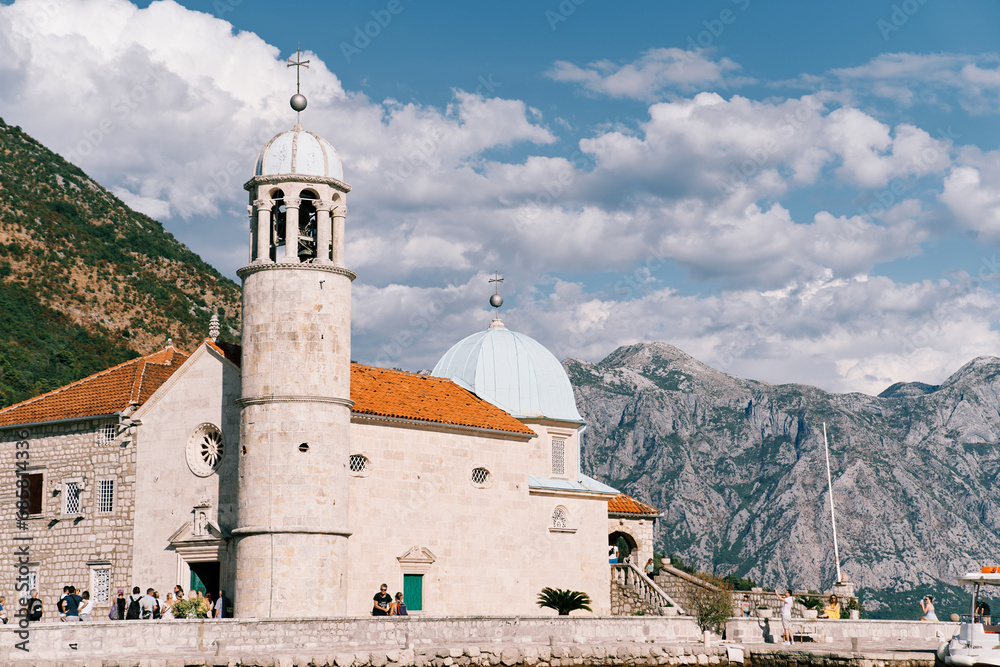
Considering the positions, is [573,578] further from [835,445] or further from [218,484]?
[835,445]

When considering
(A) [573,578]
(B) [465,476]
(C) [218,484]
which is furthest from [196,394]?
(A) [573,578]

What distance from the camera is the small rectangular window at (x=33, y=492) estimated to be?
37594mm

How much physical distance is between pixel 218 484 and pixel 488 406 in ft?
37.5

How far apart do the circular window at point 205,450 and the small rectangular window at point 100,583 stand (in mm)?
4785

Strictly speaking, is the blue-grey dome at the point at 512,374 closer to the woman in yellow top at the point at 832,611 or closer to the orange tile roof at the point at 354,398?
the orange tile roof at the point at 354,398

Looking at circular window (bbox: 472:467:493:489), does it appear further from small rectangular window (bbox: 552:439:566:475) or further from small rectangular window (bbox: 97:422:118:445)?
small rectangular window (bbox: 97:422:118:445)

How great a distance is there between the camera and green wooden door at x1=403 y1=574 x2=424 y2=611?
36000mm

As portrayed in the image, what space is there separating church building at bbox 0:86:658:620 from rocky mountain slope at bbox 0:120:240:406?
2544 centimetres

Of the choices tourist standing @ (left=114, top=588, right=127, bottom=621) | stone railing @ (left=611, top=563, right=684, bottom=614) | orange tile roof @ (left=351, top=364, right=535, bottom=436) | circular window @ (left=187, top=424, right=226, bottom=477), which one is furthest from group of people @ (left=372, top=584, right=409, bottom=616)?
stone railing @ (left=611, top=563, right=684, bottom=614)

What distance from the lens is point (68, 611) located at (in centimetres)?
2848

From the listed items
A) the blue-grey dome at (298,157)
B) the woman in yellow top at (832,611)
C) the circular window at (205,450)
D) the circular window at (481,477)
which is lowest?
the woman in yellow top at (832,611)

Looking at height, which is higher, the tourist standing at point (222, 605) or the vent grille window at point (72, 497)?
the vent grille window at point (72, 497)

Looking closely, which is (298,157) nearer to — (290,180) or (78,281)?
(290,180)

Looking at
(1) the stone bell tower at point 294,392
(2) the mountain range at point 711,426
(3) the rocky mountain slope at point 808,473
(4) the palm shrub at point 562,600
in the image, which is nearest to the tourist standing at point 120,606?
(1) the stone bell tower at point 294,392
